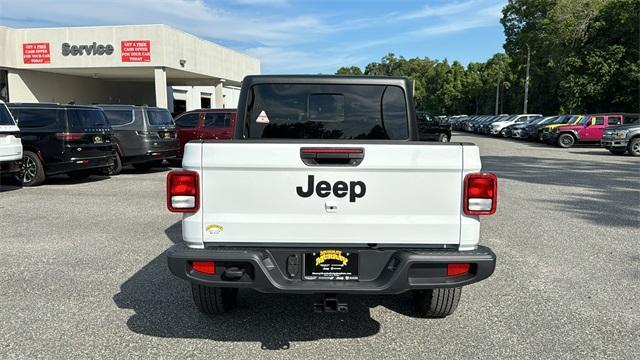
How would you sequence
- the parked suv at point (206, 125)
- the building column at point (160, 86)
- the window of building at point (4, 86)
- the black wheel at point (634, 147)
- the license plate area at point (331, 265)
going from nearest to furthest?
1. the license plate area at point (331, 265)
2. the parked suv at point (206, 125)
3. the black wheel at point (634, 147)
4. the building column at point (160, 86)
5. the window of building at point (4, 86)

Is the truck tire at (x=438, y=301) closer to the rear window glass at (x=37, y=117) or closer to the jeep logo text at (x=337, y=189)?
the jeep logo text at (x=337, y=189)

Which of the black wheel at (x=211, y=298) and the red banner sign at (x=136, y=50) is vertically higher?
the red banner sign at (x=136, y=50)

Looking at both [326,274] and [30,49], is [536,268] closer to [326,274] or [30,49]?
[326,274]

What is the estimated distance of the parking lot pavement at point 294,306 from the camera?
359cm

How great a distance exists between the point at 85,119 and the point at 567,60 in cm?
3504

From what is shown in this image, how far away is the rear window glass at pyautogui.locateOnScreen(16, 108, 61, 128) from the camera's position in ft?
35.6

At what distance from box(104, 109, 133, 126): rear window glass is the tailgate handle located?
11080 mm

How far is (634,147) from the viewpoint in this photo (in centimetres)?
1988

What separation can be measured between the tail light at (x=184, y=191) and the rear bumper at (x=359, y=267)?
30 cm

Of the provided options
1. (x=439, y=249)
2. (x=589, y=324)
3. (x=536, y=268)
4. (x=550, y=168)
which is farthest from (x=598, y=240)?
(x=550, y=168)

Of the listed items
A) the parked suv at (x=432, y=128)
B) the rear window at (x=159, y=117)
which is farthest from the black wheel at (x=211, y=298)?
the parked suv at (x=432, y=128)

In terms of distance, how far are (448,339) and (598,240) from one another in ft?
13.5

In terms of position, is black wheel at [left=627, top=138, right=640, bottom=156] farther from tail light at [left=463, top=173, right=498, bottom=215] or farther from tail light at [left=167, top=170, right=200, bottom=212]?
tail light at [left=167, top=170, right=200, bottom=212]

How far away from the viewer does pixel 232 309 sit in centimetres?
421
